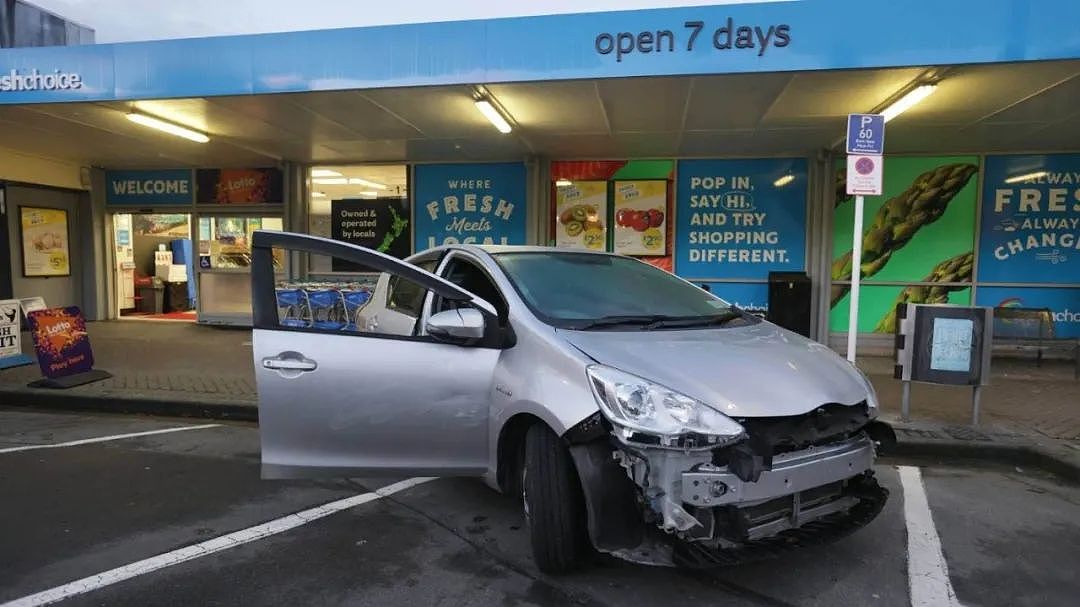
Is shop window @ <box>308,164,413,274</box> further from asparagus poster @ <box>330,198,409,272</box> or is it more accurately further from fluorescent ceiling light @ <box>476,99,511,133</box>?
fluorescent ceiling light @ <box>476,99,511,133</box>

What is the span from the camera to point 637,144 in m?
9.84

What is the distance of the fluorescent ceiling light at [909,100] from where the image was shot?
6.67m

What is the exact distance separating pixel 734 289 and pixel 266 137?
7.50m

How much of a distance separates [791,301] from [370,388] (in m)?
7.91

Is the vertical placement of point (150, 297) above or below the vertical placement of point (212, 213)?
below

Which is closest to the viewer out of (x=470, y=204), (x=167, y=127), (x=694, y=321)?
(x=694, y=321)

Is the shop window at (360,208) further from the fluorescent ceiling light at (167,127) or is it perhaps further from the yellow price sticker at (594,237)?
the yellow price sticker at (594,237)

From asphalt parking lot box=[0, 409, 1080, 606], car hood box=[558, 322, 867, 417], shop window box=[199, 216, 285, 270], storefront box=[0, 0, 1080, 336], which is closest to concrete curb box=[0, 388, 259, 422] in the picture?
asphalt parking lot box=[0, 409, 1080, 606]

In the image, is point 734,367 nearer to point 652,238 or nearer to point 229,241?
point 652,238

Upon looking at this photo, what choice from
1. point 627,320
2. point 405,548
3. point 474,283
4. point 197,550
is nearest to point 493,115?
point 474,283

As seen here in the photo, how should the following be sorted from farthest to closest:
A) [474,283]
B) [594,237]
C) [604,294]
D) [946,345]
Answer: [594,237]
[946,345]
[474,283]
[604,294]

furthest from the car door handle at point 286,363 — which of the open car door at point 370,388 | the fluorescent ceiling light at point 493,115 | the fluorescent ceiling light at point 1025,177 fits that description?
the fluorescent ceiling light at point 1025,177

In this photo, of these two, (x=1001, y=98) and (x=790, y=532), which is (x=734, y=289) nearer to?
(x=1001, y=98)

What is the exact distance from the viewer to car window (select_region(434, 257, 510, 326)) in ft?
12.1
